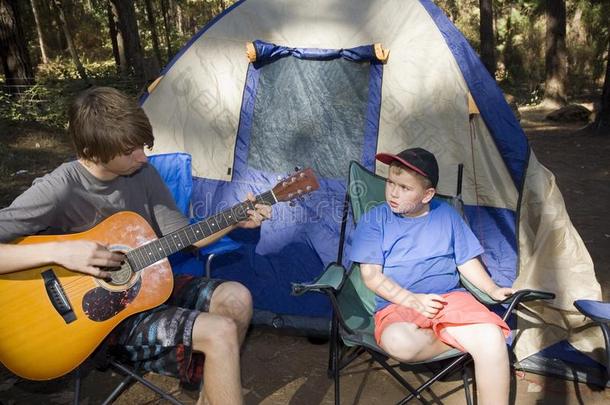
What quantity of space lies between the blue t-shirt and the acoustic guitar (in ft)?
3.01

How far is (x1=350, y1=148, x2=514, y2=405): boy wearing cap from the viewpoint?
2.10 meters

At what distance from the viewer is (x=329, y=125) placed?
3.24 metres

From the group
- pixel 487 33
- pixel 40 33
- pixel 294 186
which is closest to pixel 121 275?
pixel 294 186

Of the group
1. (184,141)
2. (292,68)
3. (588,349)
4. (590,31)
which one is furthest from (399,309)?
(590,31)

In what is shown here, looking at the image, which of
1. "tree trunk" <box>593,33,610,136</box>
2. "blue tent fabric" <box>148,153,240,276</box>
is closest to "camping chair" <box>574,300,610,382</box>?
"blue tent fabric" <box>148,153,240,276</box>

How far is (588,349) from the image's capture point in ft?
8.58

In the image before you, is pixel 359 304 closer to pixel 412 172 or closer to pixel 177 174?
pixel 412 172

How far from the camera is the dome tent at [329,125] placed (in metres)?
2.96

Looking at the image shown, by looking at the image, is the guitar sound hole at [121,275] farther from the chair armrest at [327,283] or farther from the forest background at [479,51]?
the forest background at [479,51]

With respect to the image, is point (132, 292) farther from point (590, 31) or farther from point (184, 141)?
point (590, 31)

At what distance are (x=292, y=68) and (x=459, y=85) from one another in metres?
1.04

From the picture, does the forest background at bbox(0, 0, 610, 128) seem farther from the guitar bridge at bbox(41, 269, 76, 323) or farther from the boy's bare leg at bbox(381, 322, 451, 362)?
the guitar bridge at bbox(41, 269, 76, 323)

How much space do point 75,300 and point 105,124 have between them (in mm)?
702

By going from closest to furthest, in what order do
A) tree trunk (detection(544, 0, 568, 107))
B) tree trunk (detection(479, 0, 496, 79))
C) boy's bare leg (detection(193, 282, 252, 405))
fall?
boy's bare leg (detection(193, 282, 252, 405)) → tree trunk (detection(544, 0, 568, 107)) → tree trunk (detection(479, 0, 496, 79))
